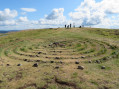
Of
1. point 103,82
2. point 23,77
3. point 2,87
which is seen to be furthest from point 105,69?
point 2,87

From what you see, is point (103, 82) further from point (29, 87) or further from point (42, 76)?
point (29, 87)

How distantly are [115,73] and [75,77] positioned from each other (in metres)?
4.57

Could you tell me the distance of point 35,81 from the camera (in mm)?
9375

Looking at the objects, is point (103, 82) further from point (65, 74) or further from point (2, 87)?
point (2, 87)

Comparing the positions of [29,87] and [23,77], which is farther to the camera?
[23,77]

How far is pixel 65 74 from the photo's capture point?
10.4 m

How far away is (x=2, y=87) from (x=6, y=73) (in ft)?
8.70

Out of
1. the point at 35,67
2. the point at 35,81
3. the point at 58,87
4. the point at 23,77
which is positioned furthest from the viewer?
the point at 35,67

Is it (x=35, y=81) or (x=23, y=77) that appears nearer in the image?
(x=35, y=81)

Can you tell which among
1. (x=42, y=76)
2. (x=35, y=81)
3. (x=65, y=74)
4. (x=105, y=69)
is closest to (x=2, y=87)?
(x=35, y=81)

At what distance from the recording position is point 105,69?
37.0 ft

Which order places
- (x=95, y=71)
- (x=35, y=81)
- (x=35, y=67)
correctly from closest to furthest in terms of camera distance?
1. (x=35, y=81)
2. (x=95, y=71)
3. (x=35, y=67)

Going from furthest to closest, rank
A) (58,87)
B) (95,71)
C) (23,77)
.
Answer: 1. (95,71)
2. (23,77)
3. (58,87)

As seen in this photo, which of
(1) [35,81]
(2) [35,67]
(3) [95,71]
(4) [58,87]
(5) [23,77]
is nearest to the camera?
(4) [58,87]
